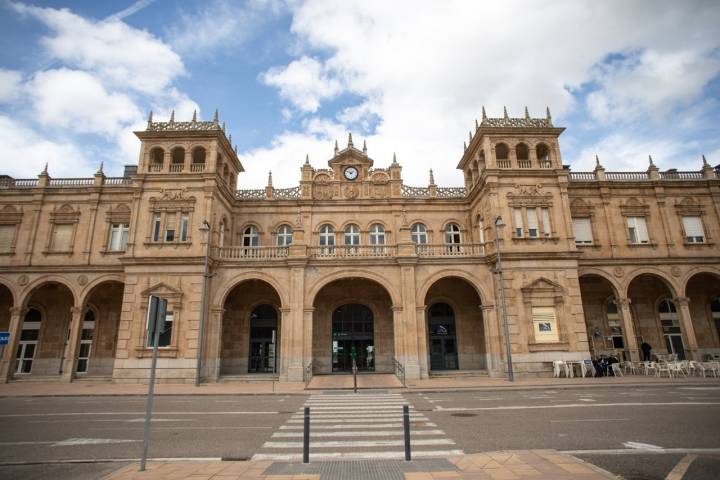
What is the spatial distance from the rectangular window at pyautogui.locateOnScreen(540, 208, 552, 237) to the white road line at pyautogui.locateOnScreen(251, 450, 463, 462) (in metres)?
20.3

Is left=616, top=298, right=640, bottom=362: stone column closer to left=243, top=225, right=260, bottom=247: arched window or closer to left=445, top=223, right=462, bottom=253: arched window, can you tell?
left=445, top=223, right=462, bottom=253: arched window

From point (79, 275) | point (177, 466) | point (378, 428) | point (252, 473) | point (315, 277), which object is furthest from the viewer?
point (79, 275)

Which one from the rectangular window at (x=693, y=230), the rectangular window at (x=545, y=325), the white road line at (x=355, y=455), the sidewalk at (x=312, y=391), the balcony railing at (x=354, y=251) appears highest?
the rectangular window at (x=693, y=230)

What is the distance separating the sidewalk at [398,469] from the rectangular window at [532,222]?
64.1 ft

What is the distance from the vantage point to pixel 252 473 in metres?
6.37

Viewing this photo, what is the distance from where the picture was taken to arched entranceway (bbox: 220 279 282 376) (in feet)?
86.6

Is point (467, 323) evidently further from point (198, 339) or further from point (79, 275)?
point (79, 275)

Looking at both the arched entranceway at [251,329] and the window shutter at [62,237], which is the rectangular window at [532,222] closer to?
the arched entranceway at [251,329]

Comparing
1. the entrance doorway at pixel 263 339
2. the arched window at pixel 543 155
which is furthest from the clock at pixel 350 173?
the arched window at pixel 543 155

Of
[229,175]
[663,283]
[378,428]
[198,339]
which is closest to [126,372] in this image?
[198,339]

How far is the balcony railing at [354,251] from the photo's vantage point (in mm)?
24641

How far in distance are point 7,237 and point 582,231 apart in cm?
3942

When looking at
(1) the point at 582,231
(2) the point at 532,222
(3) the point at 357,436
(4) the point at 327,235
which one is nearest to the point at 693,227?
(1) the point at 582,231

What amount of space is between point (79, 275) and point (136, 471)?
24.7 metres
